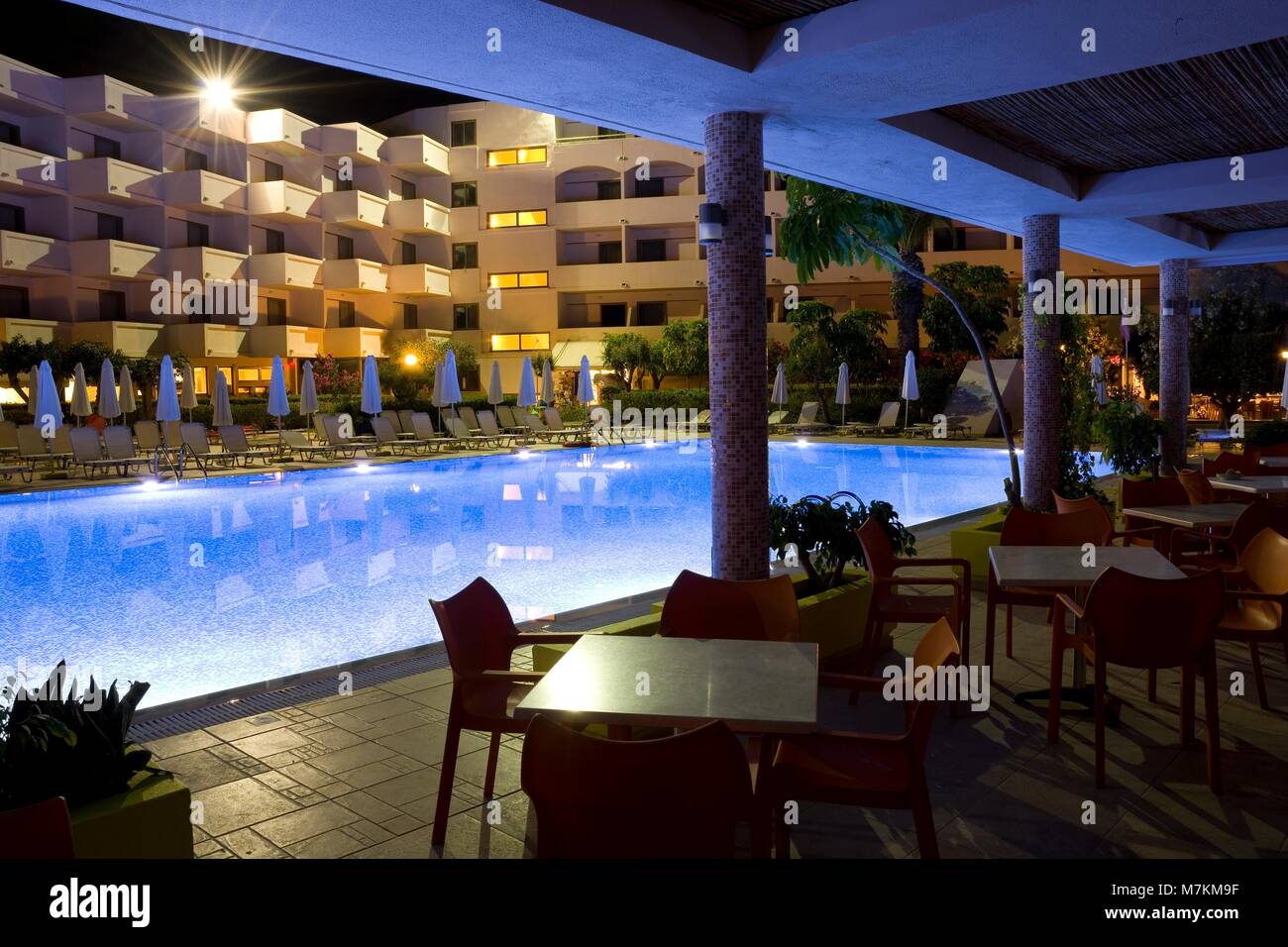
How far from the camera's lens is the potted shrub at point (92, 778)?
8.77 feet

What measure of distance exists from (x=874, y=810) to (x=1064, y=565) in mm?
1852

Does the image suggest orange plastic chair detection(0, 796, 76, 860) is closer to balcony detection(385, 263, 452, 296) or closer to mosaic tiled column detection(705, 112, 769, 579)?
mosaic tiled column detection(705, 112, 769, 579)

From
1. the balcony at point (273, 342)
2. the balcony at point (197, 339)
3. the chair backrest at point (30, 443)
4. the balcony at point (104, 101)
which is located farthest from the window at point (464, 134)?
the chair backrest at point (30, 443)

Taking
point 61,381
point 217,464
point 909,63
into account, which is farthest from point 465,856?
point 61,381

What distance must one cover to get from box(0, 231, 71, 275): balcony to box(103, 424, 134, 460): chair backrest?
1559 cm

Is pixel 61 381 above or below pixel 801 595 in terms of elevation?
above

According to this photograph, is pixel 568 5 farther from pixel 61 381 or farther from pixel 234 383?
pixel 234 383

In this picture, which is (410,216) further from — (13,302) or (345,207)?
(13,302)

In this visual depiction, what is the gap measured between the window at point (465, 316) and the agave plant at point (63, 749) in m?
39.0

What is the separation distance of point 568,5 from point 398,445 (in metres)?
20.3

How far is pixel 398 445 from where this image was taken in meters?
24.1

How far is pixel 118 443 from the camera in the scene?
56.7 ft

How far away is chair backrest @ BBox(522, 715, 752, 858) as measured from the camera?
7.54 ft

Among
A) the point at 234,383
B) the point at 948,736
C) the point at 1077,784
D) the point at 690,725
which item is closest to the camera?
the point at 690,725
